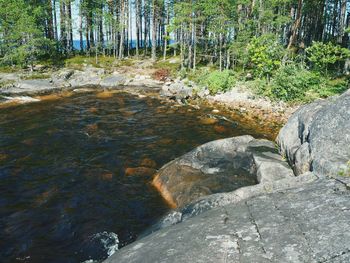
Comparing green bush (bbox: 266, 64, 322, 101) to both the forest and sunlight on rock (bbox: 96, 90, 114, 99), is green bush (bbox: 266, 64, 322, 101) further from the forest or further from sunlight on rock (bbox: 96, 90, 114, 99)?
sunlight on rock (bbox: 96, 90, 114, 99)

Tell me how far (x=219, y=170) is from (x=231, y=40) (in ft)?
88.0

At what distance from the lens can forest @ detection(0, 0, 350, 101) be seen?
26.2 m

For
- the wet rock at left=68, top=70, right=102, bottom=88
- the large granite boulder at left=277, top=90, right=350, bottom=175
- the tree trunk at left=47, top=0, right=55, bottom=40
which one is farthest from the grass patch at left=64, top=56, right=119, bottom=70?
the large granite boulder at left=277, top=90, right=350, bottom=175

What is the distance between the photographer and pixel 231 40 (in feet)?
117

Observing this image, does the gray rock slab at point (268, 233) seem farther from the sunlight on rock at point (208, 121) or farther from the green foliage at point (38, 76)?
the green foliage at point (38, 76)

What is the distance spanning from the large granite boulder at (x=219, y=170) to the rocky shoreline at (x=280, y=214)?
0.06 metres

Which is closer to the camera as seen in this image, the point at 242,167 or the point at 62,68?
the point at 242,167

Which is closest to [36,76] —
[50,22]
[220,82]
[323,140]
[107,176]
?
[220,82]

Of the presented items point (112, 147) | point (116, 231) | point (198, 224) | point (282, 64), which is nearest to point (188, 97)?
point (282, 64)

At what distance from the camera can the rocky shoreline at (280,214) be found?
5141 mm

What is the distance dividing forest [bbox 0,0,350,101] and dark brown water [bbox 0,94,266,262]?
303 inches

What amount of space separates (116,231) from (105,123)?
12.6 metres

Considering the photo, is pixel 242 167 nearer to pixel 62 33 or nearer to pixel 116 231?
pixel 116 231

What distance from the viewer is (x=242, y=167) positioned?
11766mm
